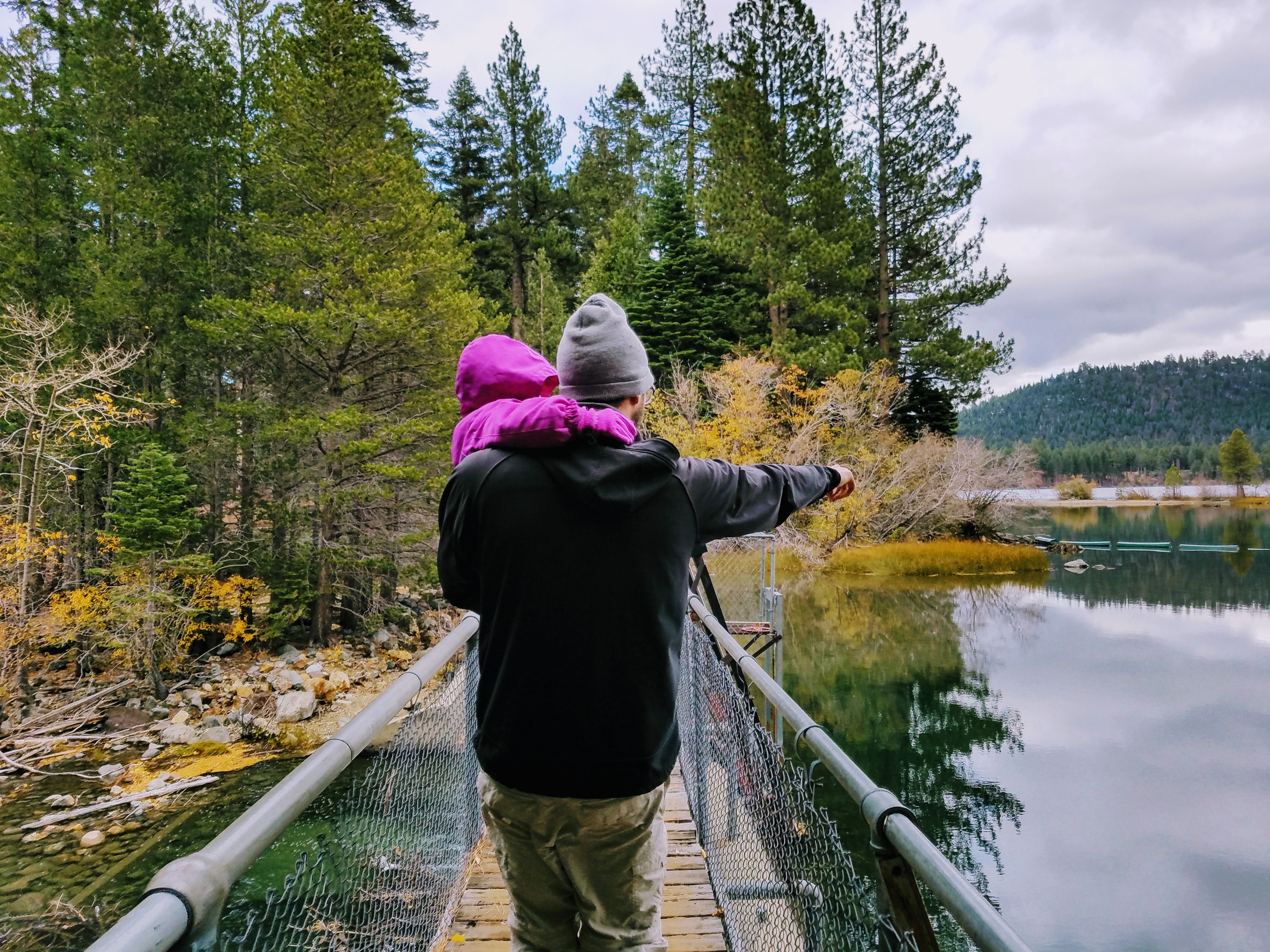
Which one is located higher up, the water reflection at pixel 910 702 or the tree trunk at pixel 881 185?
the tree trunk at pixel 881 185

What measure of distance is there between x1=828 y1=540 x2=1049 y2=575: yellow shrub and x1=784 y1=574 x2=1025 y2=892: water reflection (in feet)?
5.36

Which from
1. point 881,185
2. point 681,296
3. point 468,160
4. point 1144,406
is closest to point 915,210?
point 881,185

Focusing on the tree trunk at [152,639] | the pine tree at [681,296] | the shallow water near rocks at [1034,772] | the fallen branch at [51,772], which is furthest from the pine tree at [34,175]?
the pine tree at [681,296]

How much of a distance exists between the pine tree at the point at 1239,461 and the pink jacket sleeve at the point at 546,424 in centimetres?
9076

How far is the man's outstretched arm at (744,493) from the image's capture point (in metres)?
1.25

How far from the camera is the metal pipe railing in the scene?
0.78 m

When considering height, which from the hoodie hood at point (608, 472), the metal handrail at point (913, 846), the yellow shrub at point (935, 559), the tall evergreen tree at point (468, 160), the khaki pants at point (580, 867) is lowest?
the yellow shrub at point (935, 559)

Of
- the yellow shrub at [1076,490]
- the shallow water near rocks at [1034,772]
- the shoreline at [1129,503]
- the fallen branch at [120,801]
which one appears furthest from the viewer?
the yellow shrub at [1076,490]

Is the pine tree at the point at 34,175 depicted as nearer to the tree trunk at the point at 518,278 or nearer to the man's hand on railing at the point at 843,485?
the tree trunk at the point at 518,278

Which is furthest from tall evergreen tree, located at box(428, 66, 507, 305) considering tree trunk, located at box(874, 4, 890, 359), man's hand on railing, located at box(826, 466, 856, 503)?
man's hand on railing, located at box(826, 466, 856, 503)

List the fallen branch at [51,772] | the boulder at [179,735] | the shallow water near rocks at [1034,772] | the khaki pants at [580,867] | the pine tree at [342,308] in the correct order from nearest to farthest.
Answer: the khaki pants at [580,867] < the shallow water near rocks at [1034,772] < the fallen branch at [51,772] < the boulder at [179,735] < the pine tree at [342,308]

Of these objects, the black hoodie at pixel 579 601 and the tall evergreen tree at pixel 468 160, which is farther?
the tall evergreen tree at pixel 468 160

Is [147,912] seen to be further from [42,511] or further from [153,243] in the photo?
[153,243]

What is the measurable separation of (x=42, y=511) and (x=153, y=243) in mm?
6039
